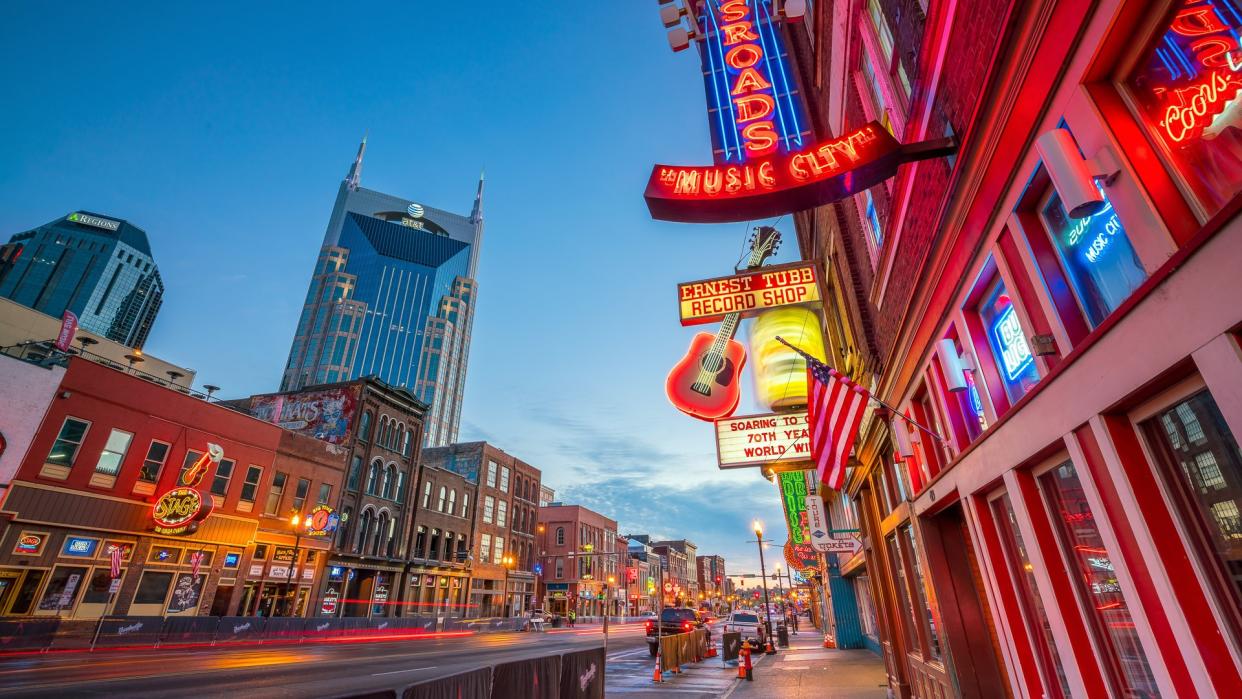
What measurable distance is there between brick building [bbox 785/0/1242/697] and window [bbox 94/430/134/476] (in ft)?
102

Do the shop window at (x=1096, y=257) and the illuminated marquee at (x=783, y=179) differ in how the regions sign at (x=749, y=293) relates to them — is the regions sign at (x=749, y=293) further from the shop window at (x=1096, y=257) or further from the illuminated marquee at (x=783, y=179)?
the shop window at (x=1096, y=257)

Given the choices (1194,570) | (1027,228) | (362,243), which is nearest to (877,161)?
(1027,228)

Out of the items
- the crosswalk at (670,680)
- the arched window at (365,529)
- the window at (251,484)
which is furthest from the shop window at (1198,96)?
the arched window at (365,529)

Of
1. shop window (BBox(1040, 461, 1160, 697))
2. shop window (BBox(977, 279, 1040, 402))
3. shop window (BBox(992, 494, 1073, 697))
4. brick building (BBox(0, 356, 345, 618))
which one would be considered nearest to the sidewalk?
shop window (BBox(992, 494, 1073, 697))

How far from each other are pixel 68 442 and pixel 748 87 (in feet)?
97.2

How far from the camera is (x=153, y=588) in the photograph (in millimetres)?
24406

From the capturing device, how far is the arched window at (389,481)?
4128 centimetres

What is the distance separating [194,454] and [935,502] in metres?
32.5

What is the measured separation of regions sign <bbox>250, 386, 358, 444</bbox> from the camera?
38719 millimetres

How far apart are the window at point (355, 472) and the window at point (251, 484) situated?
781 centimetres

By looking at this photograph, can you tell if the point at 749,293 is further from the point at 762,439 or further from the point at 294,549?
the point at 294,549

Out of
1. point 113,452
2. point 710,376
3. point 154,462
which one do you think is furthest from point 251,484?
point 710,376

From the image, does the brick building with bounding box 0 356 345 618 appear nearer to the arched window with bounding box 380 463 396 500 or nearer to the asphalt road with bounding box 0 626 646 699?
the asphalt road with bounding box 0 626 646 699

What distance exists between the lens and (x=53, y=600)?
2066cm
